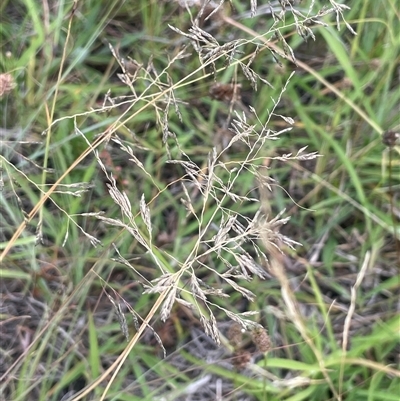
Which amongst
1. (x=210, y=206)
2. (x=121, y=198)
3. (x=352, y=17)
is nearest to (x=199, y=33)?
(x=121, y=198)

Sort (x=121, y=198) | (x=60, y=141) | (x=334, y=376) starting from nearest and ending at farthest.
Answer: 1. (x=121, y=198)
2. (x=334, y=376)
3. (x=60, y=141)

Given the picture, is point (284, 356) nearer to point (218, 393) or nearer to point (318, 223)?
point (218, 393)

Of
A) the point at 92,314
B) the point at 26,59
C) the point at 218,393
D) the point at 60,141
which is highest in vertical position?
the point at 26,59

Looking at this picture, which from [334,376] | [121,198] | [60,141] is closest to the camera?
[121,198]

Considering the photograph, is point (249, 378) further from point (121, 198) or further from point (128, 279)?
point (121, 198)

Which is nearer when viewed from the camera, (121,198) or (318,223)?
(121,198)

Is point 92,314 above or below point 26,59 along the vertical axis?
below
